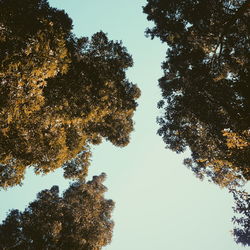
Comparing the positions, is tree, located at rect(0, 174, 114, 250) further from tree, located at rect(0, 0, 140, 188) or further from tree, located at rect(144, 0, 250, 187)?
tree, located at rect(144, 0, 250, 187)

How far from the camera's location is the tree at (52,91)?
11.4m

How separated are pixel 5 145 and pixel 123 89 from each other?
9.04m

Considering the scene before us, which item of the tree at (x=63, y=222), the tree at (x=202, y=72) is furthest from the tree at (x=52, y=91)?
the tree at (x=63, y=222)

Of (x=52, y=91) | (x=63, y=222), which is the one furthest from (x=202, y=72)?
(x=63, y=222)

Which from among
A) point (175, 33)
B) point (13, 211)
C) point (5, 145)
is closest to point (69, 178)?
point (5, 145)

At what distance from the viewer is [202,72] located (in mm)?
20156

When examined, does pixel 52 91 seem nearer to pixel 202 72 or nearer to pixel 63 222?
pixel 202 72

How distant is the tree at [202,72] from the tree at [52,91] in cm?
406

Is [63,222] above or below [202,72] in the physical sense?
below

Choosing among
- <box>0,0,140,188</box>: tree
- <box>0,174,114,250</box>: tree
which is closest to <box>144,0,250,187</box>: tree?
<box>0,0,140,188</box>: tree

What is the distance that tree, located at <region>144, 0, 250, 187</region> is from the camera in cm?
1827

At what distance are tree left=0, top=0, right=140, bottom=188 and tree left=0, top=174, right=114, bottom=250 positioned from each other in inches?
293

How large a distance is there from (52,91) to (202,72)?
39.5 ft

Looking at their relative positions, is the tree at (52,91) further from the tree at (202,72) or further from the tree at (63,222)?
the tree at (63,222)
